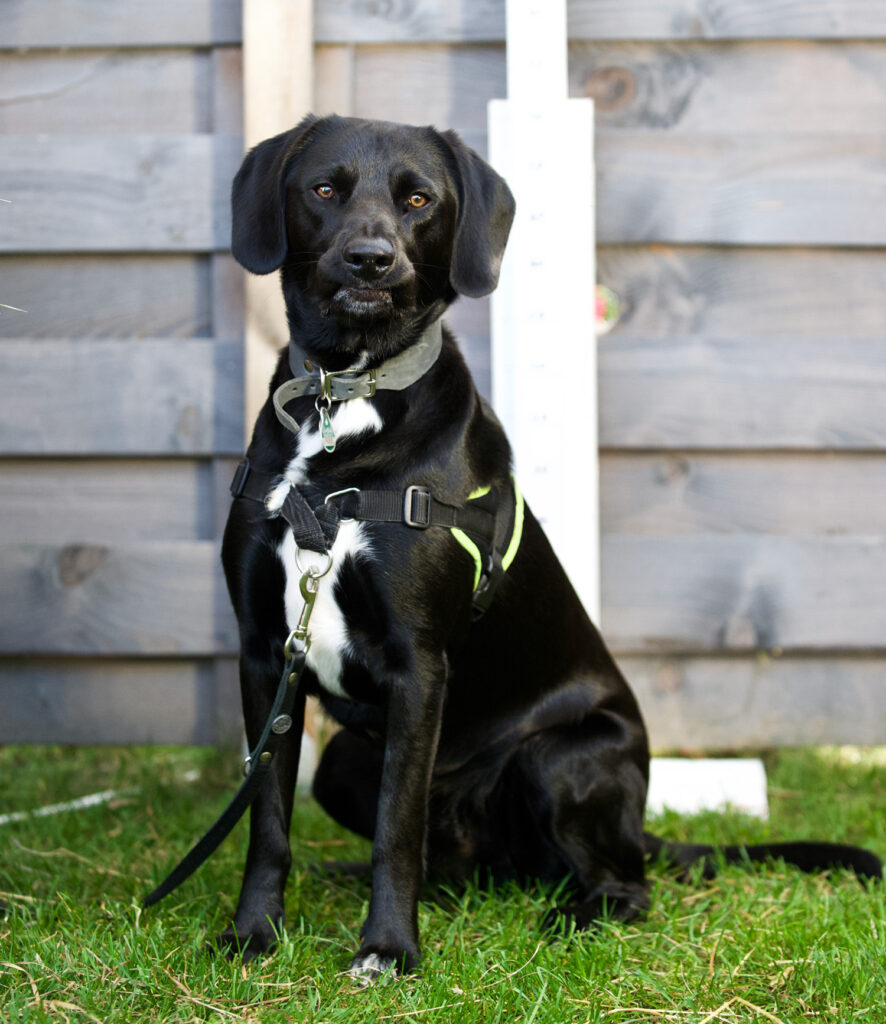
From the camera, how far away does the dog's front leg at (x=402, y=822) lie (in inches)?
69.7

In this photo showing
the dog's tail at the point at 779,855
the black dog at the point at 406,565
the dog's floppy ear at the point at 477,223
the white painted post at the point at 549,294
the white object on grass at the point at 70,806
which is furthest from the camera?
the white painted post at the point at 549,294

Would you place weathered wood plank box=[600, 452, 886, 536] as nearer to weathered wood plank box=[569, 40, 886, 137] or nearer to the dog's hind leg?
weathered wood plank box=[569, 40, 886, 137]

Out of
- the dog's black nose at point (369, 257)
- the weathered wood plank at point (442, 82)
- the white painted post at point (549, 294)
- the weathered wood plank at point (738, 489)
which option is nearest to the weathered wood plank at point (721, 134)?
the weathered wood plank at point (442, 82)

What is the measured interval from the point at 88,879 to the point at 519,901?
0.88 meters

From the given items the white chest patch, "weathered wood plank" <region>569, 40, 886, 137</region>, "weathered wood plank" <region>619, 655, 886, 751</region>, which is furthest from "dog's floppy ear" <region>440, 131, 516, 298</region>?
"weathered wood plank" <region>619, 655, 886, 751</region>

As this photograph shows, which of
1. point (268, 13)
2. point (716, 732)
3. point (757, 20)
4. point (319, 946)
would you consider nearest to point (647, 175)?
point (757, 20)

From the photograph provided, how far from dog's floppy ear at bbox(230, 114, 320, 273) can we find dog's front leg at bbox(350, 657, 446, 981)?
779 millimetres

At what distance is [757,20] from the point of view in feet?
9.54

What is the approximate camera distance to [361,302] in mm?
1812

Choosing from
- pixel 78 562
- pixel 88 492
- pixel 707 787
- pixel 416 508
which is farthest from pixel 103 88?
pixel 707 787

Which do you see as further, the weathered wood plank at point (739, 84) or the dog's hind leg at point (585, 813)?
the weathered wood plank at point (739, 84)

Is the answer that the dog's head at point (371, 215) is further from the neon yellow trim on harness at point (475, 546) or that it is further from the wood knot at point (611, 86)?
the wood knot at point (611, 86)

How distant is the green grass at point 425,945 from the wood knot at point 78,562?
25.0 inches

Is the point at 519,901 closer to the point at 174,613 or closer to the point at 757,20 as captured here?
the point at 174,613
